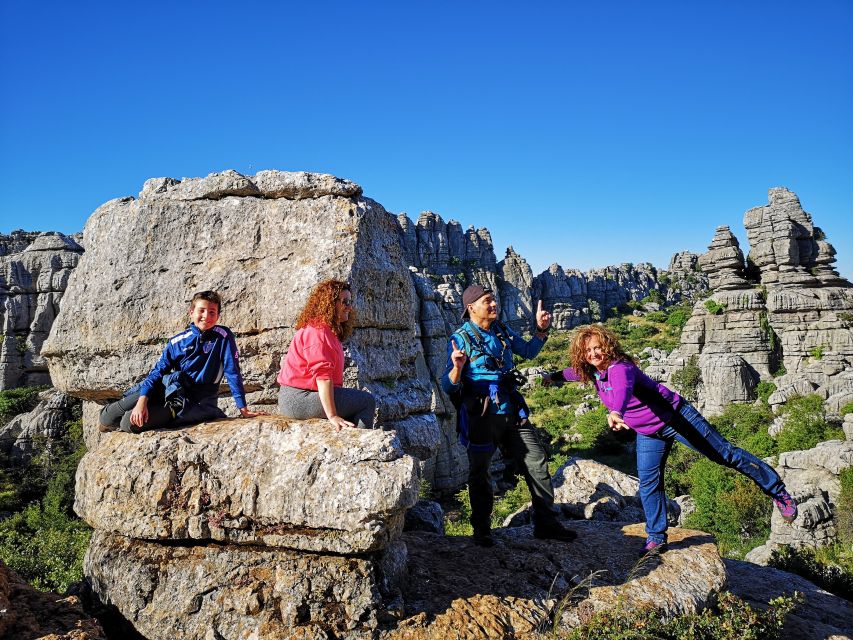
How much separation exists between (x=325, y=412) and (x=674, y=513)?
523 centimetres

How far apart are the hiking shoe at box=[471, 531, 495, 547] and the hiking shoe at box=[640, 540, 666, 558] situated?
120 cm

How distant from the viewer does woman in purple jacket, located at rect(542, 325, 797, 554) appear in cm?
411

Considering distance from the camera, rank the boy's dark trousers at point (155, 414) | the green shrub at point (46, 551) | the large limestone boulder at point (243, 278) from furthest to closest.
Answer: the green shrub at point (46, 551) < the large limestone boulder at point (243, 278) < the boy's dark trousers at point (155, 414)

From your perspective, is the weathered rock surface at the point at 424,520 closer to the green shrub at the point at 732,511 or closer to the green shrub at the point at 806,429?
the green shrub at the point at 732,511

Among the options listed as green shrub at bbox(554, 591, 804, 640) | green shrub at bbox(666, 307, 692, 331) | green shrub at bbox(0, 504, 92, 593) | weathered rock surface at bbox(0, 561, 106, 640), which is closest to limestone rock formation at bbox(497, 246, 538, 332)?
green shrub at bbox(666, 307, 692, 331)

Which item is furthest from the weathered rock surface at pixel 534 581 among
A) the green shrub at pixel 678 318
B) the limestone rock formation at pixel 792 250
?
the green shrub at pixel 678 318

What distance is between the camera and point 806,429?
20312 mm

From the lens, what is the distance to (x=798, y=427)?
806 inches

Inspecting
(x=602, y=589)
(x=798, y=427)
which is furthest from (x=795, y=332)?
(x=602, y=589)

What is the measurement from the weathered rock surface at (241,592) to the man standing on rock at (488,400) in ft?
4.09

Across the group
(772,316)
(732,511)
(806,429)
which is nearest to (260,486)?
(732,511)

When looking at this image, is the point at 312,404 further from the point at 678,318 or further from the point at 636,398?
the point at 678,318

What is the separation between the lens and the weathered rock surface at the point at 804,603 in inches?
167

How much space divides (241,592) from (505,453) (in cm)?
229
